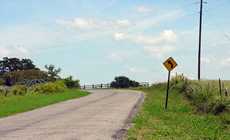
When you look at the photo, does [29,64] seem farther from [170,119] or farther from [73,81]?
[170,119]

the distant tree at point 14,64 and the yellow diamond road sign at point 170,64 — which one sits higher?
the distant tree at point 14,64

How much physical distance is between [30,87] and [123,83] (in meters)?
44.3

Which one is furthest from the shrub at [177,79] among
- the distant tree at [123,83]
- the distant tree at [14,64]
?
the distant tree at [14,64]

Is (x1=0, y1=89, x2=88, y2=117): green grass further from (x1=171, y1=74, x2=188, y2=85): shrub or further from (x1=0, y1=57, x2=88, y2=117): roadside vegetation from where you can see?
(x1=171, y1=74, x2=188, y2=85): shrub

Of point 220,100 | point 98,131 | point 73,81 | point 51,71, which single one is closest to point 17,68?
point 51,71

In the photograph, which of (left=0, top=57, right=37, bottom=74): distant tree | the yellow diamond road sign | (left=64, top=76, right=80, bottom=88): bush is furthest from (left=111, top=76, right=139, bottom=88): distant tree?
the yellow diamond road sign

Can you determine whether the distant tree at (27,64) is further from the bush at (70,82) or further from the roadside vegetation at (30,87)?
the bush at (70,82)

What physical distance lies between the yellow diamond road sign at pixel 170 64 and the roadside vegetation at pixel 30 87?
931cm

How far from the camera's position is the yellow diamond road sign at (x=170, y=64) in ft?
121

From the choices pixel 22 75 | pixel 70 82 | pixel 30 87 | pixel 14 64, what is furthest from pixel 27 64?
pixel 30 87

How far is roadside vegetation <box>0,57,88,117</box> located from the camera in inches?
1757

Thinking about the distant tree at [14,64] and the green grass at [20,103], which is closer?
the green grass at [20,103]

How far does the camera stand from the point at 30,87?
7100 cm

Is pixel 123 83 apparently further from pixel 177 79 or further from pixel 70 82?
pixel 177 79
